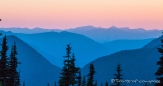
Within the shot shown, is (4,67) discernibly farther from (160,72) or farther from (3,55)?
(160,72)

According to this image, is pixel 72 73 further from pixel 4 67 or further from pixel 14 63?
pixel 14 63

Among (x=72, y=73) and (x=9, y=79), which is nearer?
(x=72, y=73)

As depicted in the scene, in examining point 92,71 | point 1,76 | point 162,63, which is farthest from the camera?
point 92,71

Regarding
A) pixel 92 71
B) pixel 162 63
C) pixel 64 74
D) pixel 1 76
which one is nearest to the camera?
pixel 162 63

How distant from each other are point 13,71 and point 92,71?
9.50m

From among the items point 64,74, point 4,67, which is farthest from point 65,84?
point 4,67

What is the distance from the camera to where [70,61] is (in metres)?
34.4

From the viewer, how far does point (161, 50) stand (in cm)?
2697

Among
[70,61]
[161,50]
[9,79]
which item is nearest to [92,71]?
[70,61]

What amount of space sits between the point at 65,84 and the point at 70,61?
90.8 inches

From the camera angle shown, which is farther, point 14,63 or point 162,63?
point 14,63

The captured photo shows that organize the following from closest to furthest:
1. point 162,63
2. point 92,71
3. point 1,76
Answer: point 162,63 < point 1,76 < point 92,71

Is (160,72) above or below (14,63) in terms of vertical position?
below

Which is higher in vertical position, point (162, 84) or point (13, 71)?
point (13, 71)
